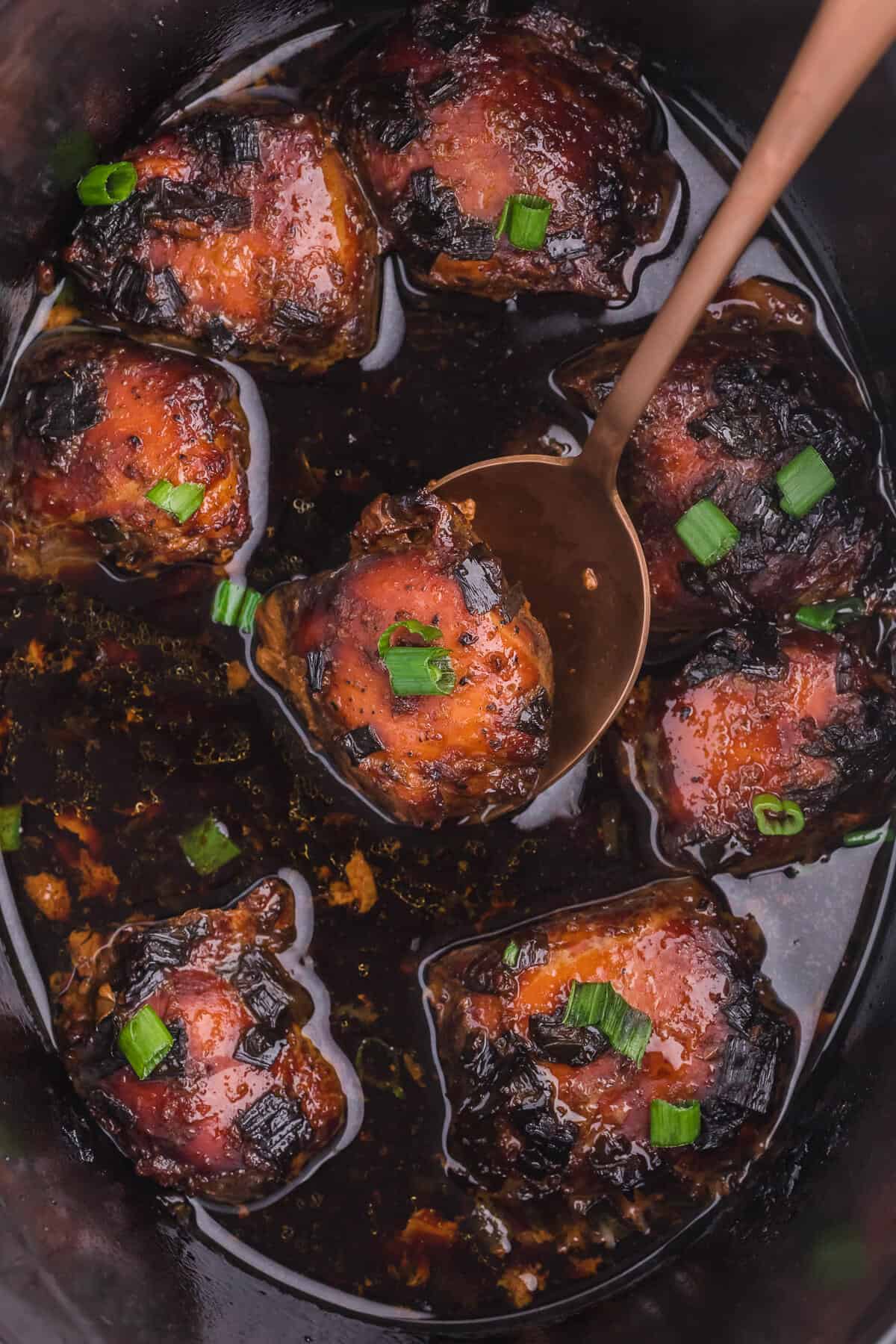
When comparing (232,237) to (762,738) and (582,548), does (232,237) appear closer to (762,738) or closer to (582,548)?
(582,548)

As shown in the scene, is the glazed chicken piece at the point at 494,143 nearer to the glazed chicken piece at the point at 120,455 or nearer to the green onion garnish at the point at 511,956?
the glazed chicken piece at the point at 120,455

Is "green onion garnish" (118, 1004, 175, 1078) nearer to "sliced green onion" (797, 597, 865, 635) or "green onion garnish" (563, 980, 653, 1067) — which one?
"green onion garnish" (563, 980, 653, 1067)

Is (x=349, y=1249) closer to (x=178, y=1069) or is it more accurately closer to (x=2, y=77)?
(x=178, y=1069)

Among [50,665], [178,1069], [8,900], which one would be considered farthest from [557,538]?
[8,900]

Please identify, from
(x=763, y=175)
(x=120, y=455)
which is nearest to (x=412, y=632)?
(x=120, y=455)

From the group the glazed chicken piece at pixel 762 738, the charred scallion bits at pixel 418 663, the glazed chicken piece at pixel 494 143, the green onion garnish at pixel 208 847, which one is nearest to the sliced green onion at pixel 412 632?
the charred scallion bits at pixel 418 663

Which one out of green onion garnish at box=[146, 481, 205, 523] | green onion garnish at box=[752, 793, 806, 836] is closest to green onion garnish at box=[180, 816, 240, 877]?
green onion garnish at box=[146, 481, 205, 523]
